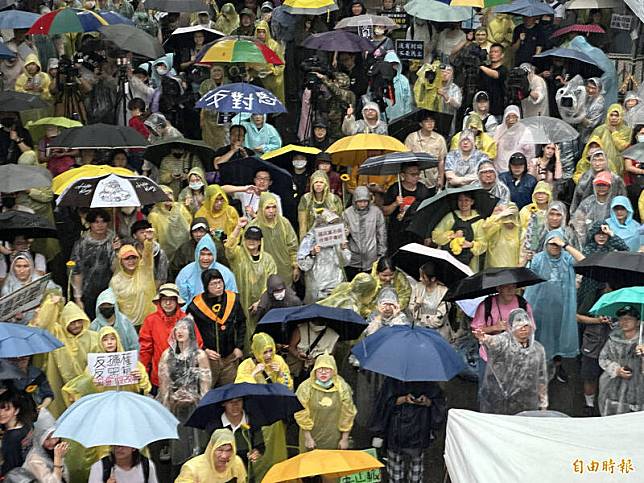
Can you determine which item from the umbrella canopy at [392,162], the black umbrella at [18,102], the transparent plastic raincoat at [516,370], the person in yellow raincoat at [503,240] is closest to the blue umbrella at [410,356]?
the transparent plastic raincoat at [516,370]

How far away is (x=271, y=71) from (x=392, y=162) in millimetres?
4373

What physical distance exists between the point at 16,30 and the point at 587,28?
280 inches

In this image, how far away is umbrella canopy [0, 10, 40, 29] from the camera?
19.0 meters

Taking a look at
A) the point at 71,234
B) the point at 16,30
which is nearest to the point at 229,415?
the point at 71,234

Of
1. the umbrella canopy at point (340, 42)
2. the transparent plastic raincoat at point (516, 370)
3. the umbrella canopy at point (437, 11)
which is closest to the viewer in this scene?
the transparent plastic raincoat at point (516, 370)

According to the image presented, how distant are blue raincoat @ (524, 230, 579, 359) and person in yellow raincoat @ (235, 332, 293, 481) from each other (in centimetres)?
275

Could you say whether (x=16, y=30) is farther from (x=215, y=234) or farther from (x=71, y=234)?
(x=215, y=234)

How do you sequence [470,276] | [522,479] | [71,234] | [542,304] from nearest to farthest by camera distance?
[522,479] → [470,276] → [542,304] → [71,234]

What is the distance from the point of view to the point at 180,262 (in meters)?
15.2

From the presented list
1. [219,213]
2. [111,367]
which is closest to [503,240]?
[219,213]

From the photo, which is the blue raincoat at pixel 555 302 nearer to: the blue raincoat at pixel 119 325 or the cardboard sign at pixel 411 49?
the blue raincoat at pixel 119 325

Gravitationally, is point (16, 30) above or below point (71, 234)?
above

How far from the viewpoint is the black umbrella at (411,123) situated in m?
17.4

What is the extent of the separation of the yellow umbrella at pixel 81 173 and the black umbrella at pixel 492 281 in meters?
3.89
